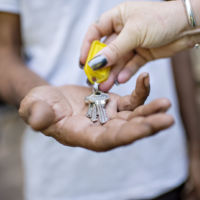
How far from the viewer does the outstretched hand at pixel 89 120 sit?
409 millimetres

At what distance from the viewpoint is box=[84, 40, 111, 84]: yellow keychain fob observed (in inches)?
25.4

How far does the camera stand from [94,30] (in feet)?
2.45

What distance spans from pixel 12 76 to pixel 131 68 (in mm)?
374

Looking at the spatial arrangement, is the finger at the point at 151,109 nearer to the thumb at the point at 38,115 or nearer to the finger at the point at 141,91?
the finger at the point at 141,91

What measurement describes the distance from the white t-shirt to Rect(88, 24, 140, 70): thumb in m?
0.20

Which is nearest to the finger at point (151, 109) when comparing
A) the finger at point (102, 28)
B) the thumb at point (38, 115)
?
the thumb at point (38, 115)

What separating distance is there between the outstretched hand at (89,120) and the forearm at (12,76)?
0.22 metres

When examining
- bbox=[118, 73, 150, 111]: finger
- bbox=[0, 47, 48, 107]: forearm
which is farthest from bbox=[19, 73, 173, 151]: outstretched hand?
bbox=[0, 47, 48, 107]: forearm

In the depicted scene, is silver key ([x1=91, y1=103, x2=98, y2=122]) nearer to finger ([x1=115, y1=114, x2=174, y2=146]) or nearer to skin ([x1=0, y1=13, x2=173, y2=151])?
skin ([x1=0, y1=13, x2=173, y2=151])

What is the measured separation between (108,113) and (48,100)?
0.41 ft

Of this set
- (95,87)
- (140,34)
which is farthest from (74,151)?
(140,34)

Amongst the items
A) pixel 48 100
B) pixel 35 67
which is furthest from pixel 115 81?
pixel 35 67

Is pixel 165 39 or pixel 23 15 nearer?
pixel 165 39

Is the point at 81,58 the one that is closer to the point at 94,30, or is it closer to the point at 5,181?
the point at 94,30
